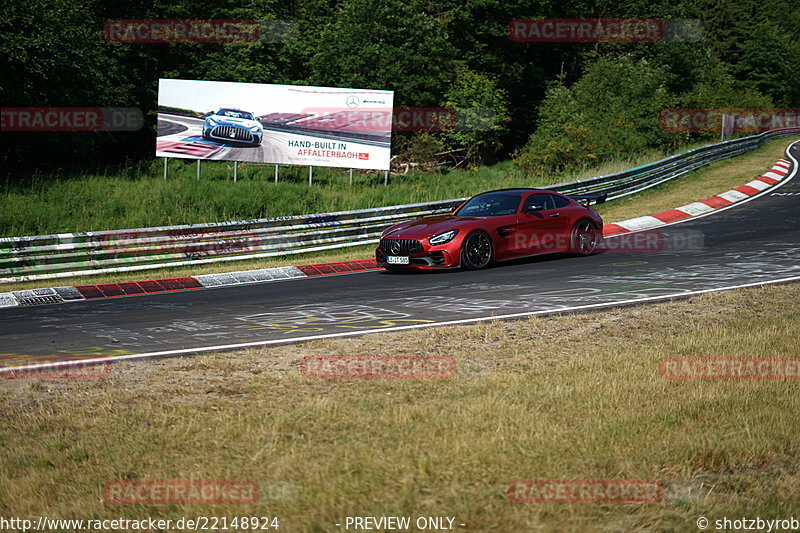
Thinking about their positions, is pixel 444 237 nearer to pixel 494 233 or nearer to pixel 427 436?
pixel 494 233

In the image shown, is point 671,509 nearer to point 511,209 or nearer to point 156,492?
point 156,492

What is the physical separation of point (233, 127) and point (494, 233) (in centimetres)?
1522

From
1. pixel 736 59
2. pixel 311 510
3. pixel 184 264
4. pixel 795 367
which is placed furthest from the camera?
pixel 736 59

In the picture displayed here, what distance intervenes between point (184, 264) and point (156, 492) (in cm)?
1276

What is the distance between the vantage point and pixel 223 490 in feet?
13.7

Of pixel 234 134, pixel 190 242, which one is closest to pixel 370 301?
pixel 190 242

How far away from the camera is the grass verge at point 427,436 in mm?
3973

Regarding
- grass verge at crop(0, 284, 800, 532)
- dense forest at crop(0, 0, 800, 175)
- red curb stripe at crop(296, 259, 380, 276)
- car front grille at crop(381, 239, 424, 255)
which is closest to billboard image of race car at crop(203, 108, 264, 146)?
dense forest at crop(0, 0, 800, 175)

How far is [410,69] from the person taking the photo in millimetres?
45656

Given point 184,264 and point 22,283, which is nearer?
point 22,283

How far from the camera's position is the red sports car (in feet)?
45.2

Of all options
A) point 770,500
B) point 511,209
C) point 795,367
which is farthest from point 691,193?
point 770,500

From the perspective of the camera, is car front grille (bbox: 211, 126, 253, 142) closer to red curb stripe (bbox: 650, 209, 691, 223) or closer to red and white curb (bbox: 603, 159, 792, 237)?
red and white curb (bbox: 603, 159, 792, 237)

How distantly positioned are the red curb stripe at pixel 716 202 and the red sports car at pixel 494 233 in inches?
313
